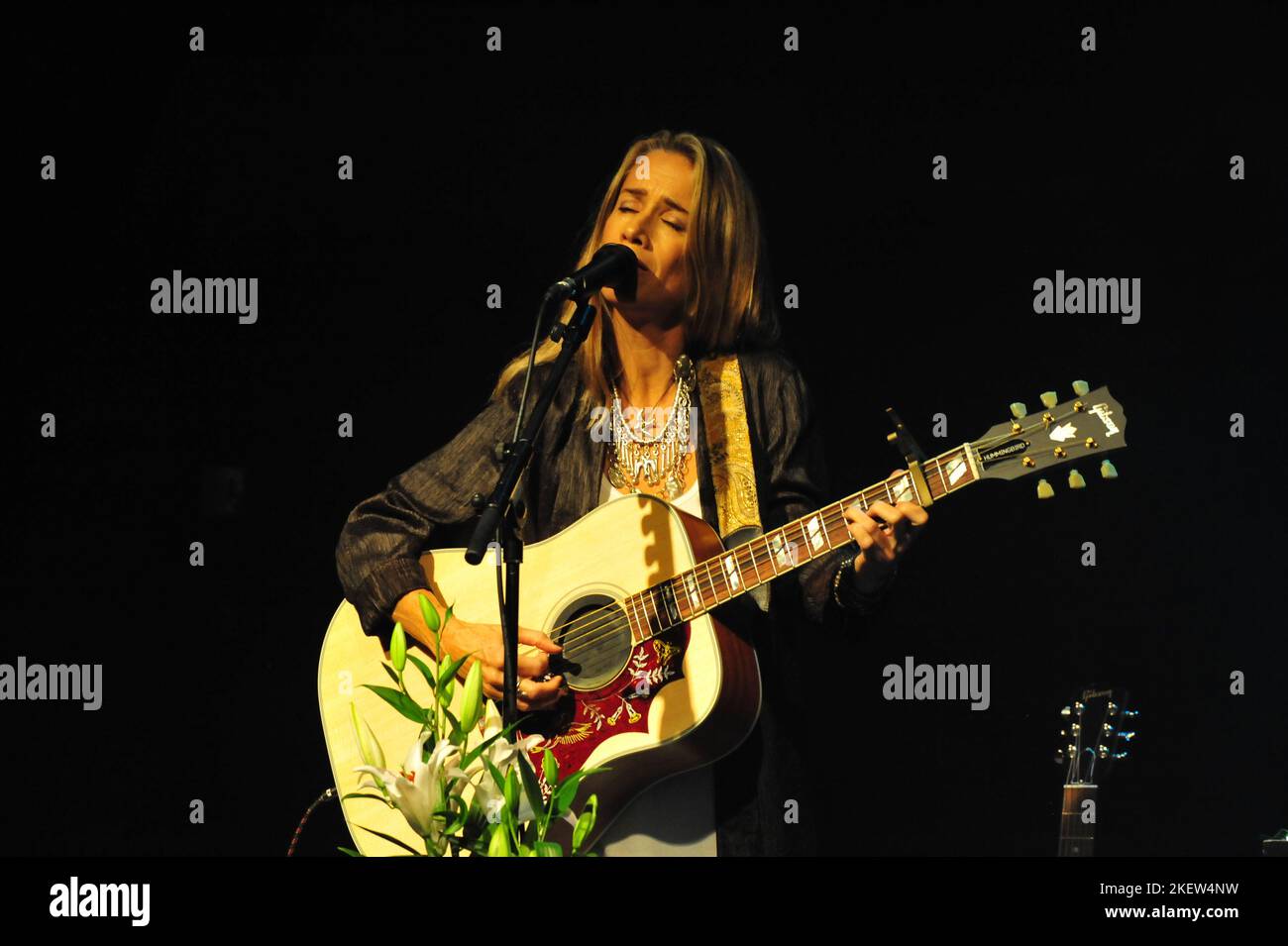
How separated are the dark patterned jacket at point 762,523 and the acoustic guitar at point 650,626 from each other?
0.36 ft

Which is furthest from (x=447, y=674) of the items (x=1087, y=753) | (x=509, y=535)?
(x=1087, y=753)

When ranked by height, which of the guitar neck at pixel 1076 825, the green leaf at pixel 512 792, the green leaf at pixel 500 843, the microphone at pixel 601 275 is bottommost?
the guitar neck at pixel 1076 825

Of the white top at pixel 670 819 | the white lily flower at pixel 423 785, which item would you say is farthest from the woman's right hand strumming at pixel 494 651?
the white lily flower at pixel 423 785

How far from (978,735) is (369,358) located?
179cm

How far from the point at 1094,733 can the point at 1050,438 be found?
0.82m

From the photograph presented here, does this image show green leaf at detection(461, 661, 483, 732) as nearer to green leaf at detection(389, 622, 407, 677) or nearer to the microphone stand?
green leaf at detection(389, 622, 407, 677)

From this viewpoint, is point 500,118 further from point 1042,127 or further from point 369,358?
point 1042,127

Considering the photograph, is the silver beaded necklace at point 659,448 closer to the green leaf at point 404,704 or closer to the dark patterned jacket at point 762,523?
the dark patterned jacket at point 762,523

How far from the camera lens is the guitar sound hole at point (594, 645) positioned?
3332mm

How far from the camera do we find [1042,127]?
3.76 meters

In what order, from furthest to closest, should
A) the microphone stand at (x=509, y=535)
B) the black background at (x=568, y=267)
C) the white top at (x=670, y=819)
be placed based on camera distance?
the black background at (x=568, y=267), the white top at (x=670, y=819), the microphone stand at (x=509, y=535)

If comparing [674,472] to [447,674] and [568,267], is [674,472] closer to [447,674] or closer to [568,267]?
[568,267]

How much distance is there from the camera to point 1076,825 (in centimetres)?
343
